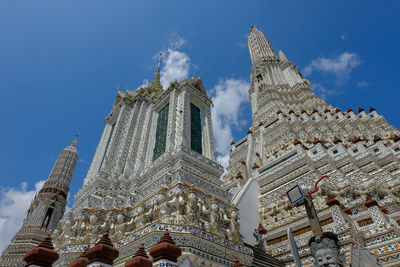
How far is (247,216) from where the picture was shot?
1072 centimetres

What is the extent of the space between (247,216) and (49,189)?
1532cm

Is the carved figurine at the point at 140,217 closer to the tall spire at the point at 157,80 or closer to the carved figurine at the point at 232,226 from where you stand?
the carved figurine at the point at 232,226

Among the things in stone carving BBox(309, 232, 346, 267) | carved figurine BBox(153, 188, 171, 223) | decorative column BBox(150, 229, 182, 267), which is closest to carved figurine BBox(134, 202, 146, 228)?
carved figurine BBox(153, 188, 171, 223)

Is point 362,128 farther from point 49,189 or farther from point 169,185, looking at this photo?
point 49,189

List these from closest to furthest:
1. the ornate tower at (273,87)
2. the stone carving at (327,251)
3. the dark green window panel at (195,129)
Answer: the stone carving at (327,251) → the dark green window panel at (195,129) → the ornate tower at (273,87)

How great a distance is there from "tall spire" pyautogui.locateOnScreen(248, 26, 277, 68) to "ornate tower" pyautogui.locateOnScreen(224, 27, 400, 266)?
8.95m

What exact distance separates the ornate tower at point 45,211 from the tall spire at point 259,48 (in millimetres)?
21913

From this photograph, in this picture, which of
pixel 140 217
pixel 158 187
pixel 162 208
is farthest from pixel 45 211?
pixel 162 208

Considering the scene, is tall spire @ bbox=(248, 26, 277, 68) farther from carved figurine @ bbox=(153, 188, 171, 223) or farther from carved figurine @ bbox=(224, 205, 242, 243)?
carved figurine @ bbox=(153, 188, 171, 223)

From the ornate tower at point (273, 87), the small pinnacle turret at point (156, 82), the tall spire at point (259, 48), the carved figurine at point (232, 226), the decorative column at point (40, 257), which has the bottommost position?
the decorative column at point (40, 257)

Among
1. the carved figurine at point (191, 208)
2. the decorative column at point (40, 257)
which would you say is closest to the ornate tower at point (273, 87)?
the carved figurine at point (191, 208)

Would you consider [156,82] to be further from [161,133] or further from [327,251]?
[327,251]

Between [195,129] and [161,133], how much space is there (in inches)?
67.5

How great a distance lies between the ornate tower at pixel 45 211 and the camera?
14.8 m
